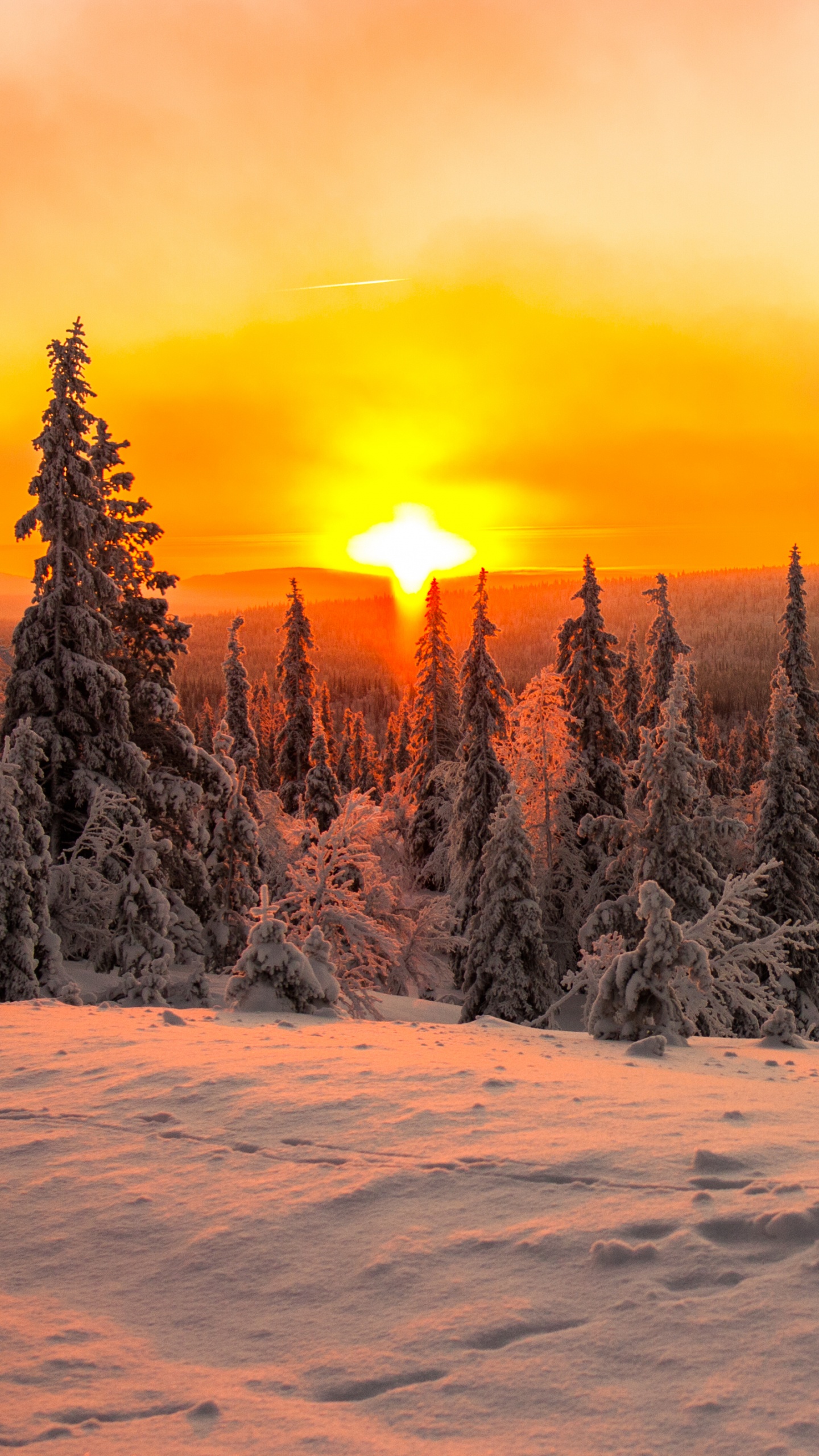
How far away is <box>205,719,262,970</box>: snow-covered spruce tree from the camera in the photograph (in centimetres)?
2606

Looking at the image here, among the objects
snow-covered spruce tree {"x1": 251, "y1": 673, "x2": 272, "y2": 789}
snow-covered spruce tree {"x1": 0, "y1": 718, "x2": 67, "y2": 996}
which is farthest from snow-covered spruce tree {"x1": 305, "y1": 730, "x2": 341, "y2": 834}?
snow-covered spruce tree {"x1": 251, "y1": 673, "x2": 272, "y2": 789}

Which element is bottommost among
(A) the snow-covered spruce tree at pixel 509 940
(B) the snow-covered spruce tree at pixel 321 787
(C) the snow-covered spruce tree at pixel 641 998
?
(A) the snow-covered spruce tree at pixel 509 940

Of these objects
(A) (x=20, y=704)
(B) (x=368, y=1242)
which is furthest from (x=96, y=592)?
(B) (x=368, y=1242)

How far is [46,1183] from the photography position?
494 cm

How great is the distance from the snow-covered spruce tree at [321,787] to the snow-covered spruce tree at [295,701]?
297cm

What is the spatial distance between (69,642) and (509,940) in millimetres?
14298

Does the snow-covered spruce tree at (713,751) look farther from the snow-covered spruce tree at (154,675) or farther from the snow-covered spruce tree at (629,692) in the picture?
the snow-covered spruce tree at (154,675)

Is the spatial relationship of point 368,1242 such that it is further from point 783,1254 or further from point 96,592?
point 96,592

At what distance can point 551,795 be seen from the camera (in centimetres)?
3122

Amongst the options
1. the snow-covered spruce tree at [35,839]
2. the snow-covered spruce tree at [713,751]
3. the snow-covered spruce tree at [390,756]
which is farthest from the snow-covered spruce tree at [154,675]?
the snow-covered spruce tree at [390,756]

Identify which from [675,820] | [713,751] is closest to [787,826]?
[675,820]

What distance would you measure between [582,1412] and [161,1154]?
3.09m

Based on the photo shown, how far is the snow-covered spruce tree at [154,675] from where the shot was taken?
2302 cm

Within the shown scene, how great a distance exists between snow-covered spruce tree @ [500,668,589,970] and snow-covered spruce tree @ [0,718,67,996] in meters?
16.1
